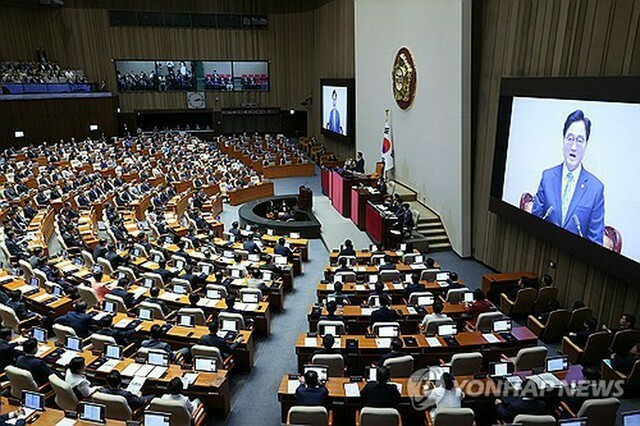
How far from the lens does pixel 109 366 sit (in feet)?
25.5

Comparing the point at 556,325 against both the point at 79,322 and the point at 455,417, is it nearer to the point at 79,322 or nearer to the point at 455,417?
the point at 455,417

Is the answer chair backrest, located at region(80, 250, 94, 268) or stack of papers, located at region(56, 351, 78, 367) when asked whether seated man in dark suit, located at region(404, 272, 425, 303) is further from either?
chair backrest, located at region(80, 250, 94, 268)

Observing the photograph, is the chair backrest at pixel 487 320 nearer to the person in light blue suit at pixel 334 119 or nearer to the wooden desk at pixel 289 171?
the wooden desk at pixel 289 171

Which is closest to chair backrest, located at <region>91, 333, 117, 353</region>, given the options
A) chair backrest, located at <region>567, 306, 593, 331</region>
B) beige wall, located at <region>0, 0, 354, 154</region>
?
chair backrest, located at <region>567, 306, 593, 331</region>

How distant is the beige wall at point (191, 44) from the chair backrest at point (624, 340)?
74.7 ft

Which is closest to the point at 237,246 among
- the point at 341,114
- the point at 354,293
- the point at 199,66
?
the point at 354,293

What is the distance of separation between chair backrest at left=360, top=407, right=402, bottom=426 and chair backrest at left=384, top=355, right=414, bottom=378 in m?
1.24

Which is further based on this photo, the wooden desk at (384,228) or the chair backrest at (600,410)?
the wooden desk at (384,228)

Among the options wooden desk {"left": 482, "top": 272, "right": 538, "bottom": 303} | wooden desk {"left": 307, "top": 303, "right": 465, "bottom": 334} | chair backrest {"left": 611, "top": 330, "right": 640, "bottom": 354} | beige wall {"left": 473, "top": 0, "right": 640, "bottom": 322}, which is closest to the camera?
chair backrest {"left": 611, "top": 330, "right": 640, "bottom": 354}

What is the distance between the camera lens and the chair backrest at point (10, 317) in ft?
31.3

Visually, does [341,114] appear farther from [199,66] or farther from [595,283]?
[595,283]

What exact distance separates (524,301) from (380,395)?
5.65m

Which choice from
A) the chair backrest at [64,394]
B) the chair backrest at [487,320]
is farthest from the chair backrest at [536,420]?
the chair backrest at [64,394]

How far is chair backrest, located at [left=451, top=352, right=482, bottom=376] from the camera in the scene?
7328mm
